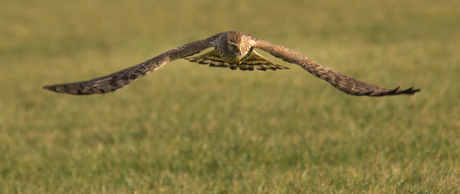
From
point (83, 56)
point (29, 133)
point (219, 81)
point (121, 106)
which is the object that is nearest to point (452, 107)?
point (219, 81)

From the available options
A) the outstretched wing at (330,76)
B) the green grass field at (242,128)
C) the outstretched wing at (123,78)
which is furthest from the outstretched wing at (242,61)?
the green grass field at (242,128)

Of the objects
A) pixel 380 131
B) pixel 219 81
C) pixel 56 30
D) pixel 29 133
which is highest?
pixel 56 30

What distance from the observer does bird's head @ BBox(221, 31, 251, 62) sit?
5402mm

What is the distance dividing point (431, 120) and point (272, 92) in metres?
4.09

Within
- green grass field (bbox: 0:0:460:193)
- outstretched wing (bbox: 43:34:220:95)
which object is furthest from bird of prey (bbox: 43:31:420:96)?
green grass field (bbox: 0:0:460:193)

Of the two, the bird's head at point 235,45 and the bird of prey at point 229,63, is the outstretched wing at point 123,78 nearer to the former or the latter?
the bird of prey at point 229,63

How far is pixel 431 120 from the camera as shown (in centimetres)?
797

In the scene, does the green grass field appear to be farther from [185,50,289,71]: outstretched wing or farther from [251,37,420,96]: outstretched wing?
[185,50,289,71]: outstretched wing

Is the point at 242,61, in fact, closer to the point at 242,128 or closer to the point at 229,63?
the point at 229,63

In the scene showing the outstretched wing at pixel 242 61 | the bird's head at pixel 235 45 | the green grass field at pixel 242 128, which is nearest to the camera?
the bird's head at pixel 235 45

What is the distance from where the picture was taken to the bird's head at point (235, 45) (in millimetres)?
5402

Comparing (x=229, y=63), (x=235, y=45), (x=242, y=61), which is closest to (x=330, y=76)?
(x=235, y=45)

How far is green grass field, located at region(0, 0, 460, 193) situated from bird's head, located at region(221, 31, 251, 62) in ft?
5.79

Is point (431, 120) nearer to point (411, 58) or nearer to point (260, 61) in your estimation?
point (260, 61)
